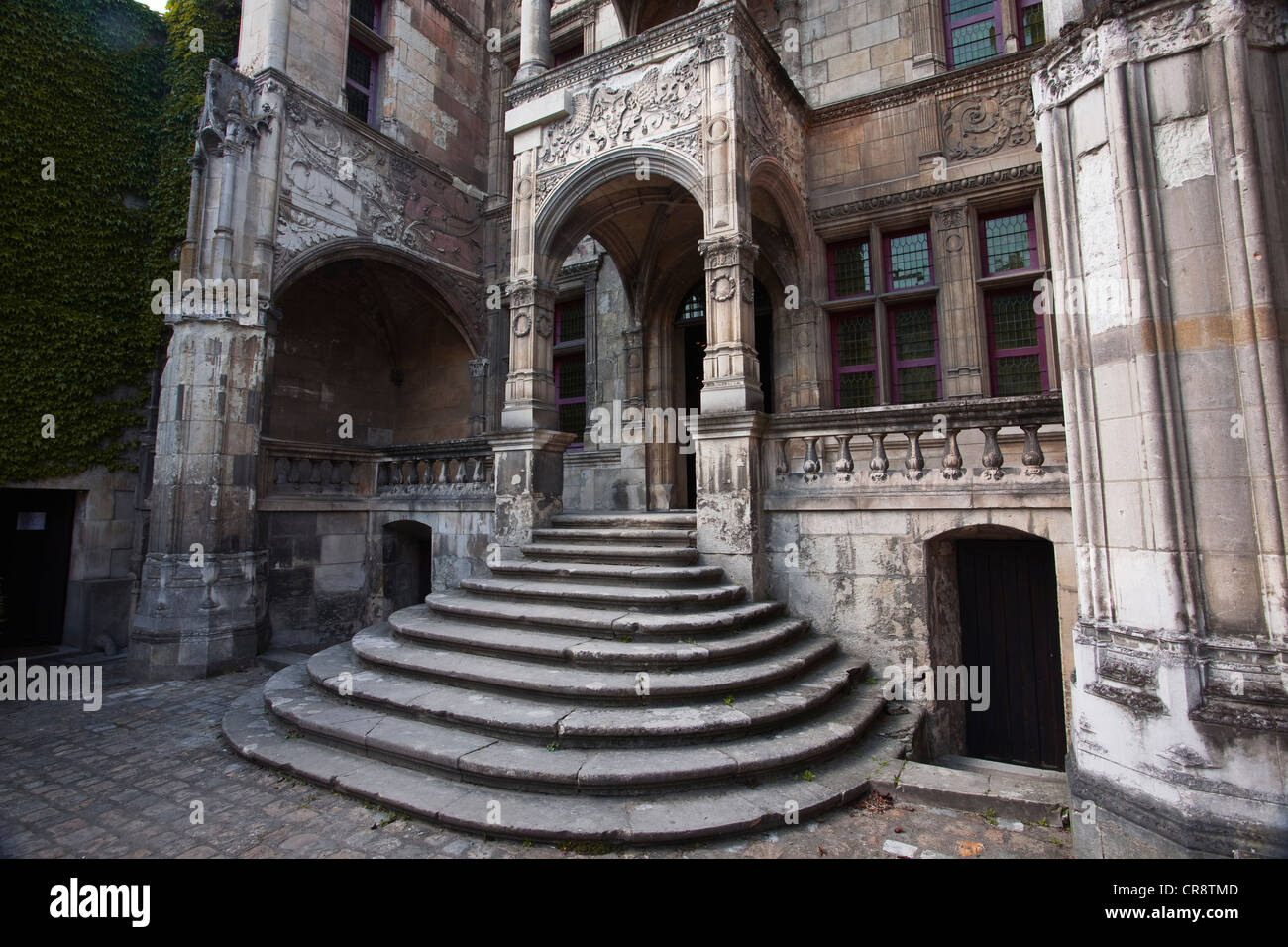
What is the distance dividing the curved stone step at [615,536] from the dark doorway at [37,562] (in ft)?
23.9

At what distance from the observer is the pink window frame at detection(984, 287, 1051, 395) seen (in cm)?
763

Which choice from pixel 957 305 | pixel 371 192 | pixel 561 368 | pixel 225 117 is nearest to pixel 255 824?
pixel 225 117

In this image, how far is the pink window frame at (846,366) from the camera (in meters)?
8.61

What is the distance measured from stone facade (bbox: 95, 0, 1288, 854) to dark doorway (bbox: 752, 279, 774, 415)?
0.31 ft

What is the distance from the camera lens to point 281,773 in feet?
13.4

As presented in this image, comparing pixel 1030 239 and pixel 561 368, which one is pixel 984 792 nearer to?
pixel 1030 239

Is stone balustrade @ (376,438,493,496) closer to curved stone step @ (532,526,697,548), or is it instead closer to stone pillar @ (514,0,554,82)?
curved stone step @ (532,526,697,548)

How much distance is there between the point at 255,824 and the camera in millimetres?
3461

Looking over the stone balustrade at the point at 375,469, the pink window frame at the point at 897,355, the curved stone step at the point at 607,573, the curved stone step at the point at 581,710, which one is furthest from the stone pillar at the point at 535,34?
the curved stone step at the point at 581,710

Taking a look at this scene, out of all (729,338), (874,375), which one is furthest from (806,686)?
(874,375)

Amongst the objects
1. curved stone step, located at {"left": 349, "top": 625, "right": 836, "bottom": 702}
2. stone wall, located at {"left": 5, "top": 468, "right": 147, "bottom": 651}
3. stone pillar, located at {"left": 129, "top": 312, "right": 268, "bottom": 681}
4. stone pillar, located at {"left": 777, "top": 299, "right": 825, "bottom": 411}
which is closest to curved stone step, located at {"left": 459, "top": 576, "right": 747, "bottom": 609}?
curved stone step, located at {"left": 349, "top": 625, "right": 836, "bottom": 702}

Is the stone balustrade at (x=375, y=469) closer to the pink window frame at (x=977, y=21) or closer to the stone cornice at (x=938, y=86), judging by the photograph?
the stone cornice at (x=938, y=86)

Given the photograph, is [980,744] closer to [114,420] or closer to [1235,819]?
[1235,819]

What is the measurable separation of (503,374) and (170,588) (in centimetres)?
632
